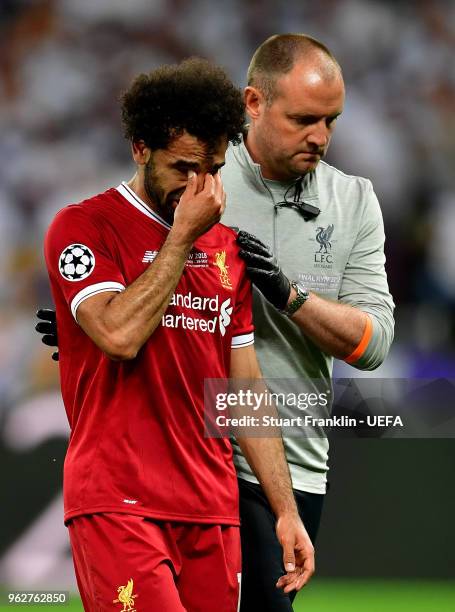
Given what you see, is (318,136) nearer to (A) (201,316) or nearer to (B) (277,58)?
(B) (277,58)

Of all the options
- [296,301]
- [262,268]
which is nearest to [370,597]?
[296,301]

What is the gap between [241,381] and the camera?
3.36 m

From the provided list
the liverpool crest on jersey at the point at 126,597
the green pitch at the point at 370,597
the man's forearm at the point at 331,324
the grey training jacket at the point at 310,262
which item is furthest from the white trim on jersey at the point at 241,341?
the green pitch at the point at 370,597

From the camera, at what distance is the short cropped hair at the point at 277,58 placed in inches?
158

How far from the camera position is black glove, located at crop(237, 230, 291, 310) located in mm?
3490

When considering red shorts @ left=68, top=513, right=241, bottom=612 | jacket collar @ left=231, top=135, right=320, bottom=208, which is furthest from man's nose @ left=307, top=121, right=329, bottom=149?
red shorts @ left=68, top=513, right=241, bottom=612

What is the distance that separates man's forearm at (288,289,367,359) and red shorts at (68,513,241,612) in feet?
2.95

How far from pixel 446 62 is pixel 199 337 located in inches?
231

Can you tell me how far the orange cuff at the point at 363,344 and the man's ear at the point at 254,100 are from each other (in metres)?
0.84

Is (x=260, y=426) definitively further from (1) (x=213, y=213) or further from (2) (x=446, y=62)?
(2) (x=446, y=62)

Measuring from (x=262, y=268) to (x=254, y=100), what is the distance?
0.82 m

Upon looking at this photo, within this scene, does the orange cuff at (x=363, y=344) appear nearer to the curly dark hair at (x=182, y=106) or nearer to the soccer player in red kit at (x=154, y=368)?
the soccer player in red kit at (x=154, y=368)

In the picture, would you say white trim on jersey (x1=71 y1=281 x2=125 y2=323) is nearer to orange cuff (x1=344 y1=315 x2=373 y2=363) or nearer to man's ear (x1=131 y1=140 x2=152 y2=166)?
man's ear (x1=131 y1=140 x2=152 y2=166)

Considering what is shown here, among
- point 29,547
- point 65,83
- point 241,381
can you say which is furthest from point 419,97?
point 241,381
